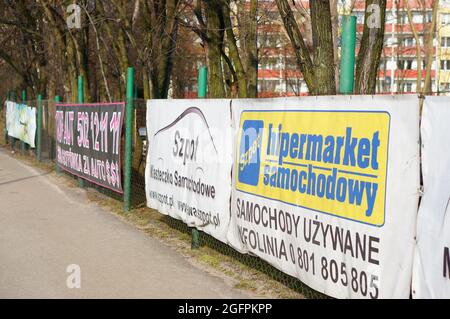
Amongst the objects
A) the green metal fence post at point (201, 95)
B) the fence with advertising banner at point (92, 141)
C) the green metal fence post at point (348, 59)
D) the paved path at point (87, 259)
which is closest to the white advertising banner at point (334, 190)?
the green metal fence post at point (348, 59)

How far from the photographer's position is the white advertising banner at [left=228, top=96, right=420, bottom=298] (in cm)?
473

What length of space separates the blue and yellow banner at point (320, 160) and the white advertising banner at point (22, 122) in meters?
17.1

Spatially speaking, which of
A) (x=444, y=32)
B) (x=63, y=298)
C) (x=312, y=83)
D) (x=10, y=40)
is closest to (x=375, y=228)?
(x=63, y=298)

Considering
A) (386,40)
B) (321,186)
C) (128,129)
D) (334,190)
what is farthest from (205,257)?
(386,40)

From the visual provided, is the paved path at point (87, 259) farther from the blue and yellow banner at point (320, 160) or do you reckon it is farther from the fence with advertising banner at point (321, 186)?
the blue and yellow banner at point (320, 160)

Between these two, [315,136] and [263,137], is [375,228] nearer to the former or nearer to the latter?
[315,136]

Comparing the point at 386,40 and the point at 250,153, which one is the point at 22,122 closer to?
the point at 250,153

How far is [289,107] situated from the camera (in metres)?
6.29

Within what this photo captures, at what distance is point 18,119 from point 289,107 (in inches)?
885

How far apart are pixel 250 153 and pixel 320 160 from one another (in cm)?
148

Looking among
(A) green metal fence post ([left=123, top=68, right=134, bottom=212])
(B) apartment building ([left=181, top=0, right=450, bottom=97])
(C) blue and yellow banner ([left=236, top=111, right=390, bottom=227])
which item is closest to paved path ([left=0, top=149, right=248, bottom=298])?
(A) green metal fence post ([left=123, top=68, right=134, bottom=212])

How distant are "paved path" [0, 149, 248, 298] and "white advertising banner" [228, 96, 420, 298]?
88cm

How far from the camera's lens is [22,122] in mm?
25844

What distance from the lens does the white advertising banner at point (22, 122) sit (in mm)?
23469
